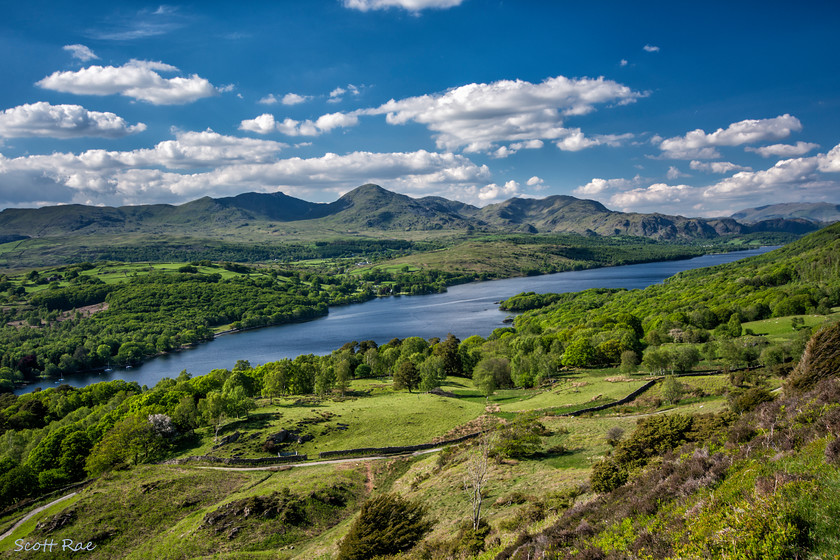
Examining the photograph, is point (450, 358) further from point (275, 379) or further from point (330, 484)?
point (330, 484)

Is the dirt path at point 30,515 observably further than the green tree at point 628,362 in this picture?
No

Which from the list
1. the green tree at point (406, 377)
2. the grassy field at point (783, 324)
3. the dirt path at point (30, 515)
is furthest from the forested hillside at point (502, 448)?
the dirt path at point (30, 515)

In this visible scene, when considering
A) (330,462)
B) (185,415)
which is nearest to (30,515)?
(185,415)

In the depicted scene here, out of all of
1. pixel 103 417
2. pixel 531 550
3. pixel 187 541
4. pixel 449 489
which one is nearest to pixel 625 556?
pixel 531 550

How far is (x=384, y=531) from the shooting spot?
838 inches

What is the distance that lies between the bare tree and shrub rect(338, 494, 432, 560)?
10.1ft

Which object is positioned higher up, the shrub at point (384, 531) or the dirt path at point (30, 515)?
the shrub at point (384, 531)

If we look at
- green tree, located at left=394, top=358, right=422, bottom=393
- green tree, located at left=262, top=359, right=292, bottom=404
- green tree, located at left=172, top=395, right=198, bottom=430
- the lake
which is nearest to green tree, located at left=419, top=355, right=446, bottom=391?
green tree, located at left=394, top=358, right=422, bottom=393

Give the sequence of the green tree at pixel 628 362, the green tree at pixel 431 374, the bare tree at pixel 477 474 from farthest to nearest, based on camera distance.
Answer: the green tree at pixel 431 374
the green tree at pixel 628 362
the bare tree at pixel 477 474

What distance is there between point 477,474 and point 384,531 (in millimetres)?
5244

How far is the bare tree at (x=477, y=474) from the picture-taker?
20.2 metres
